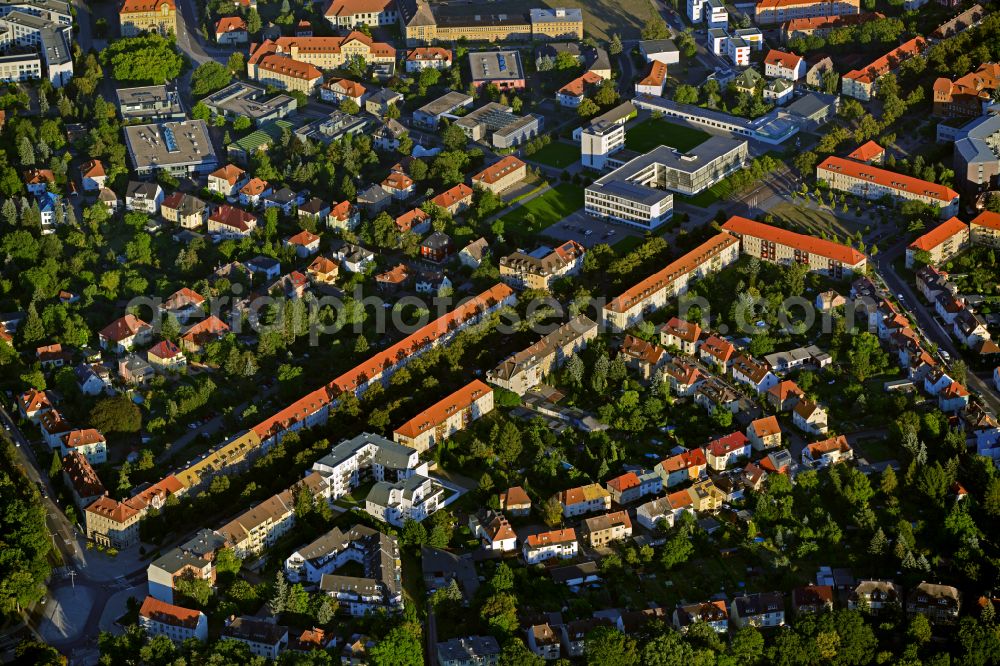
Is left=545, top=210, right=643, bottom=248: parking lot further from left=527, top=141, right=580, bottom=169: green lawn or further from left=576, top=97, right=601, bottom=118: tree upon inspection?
left=576, top=97, right=601, bottom=118: tree

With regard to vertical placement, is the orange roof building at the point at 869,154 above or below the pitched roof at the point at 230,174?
below

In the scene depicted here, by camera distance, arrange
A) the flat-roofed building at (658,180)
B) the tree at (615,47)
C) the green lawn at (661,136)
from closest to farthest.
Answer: the flat-roofed building at (658,180) → the green lawn at (661,136) → the tree at (615,47)

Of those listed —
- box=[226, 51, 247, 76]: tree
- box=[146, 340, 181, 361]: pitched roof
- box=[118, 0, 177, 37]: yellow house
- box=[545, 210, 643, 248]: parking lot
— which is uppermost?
box=[118, 0, 177, 37]: yellow house

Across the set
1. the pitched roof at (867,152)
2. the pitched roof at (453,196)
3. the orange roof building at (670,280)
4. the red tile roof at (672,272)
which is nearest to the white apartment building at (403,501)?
the orange roof building at (670,280)

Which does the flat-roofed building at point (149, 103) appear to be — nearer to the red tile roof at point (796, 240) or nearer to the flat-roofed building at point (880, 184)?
the red tile roof at point (796, 240)

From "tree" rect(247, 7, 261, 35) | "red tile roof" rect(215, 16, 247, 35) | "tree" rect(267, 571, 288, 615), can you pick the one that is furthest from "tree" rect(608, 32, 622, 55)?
"tree" rect(267, 571, 288, 615)

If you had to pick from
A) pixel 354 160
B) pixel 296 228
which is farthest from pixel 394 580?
pixel 354 160
